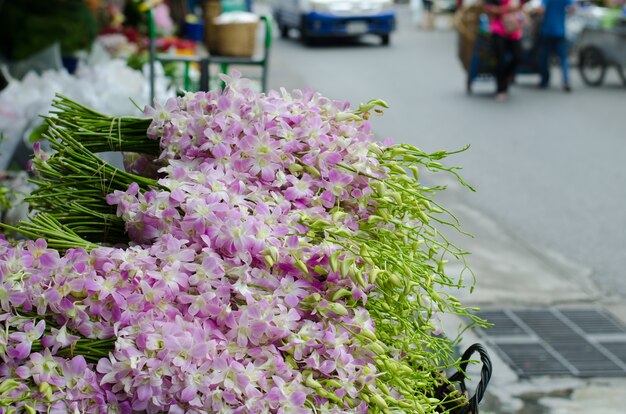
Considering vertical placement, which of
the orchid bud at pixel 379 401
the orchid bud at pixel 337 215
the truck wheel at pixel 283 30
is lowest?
the truck wheel at pixel 283 30

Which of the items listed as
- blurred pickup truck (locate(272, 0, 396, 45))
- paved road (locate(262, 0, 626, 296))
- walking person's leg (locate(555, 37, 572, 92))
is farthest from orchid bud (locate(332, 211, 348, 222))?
blurred pickup truck (locate(272, 0, 396, 45))

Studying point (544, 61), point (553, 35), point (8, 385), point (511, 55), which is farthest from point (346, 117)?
point (544, 61)

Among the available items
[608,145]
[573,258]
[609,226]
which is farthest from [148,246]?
[608,145]

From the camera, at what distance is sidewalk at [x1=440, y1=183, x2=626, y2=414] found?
4082 millimetres

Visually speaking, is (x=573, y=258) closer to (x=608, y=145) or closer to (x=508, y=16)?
(x=608, y=145)

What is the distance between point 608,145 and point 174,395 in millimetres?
9671

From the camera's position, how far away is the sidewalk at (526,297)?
4082mm

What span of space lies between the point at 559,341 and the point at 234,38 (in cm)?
791

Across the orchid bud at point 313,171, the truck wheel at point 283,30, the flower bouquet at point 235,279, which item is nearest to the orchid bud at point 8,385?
the flower bouquet at point 235,279

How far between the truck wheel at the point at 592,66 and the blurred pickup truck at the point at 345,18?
21.7 ft

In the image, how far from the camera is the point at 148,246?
6.10 ft

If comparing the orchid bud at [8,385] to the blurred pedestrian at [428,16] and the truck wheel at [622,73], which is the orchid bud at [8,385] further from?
the blurred pedestrian at [428,16]

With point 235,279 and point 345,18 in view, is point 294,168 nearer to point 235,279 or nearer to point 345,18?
point 235,279

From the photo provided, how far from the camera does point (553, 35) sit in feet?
47.7
